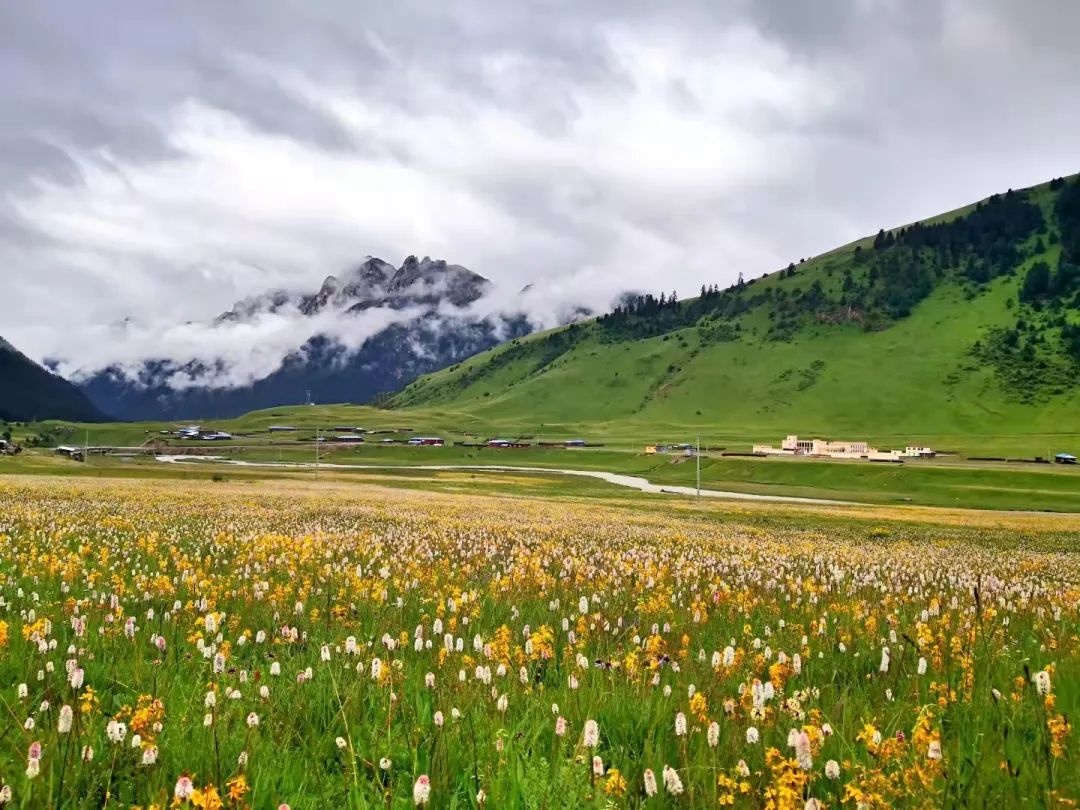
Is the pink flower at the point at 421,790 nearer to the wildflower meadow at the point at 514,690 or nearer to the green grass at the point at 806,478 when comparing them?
the wildflower meadow at the point at 514,690

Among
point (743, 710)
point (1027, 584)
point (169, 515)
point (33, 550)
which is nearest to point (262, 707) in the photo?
point (743, 710)

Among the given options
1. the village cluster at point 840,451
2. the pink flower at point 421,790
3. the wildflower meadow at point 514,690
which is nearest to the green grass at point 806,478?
the village cluster at point 840,451

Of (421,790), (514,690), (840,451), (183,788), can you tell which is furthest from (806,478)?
(183,788)

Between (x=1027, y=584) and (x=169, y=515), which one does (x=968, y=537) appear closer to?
(x=1027, y=584)

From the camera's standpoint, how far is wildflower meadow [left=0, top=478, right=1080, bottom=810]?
3.34 m

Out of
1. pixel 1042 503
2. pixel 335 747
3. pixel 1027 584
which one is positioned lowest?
pixel 1042 503

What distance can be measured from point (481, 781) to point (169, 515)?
19792 millimetres

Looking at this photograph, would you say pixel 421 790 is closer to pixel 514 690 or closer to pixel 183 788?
pixel 183 788

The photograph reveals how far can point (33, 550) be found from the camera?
33.8ft

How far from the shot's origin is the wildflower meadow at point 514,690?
3.34 m

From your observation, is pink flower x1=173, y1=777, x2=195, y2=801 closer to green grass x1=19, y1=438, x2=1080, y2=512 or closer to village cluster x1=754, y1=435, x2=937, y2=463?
green grass x1=19, y1=438, x2=1080, y2=512

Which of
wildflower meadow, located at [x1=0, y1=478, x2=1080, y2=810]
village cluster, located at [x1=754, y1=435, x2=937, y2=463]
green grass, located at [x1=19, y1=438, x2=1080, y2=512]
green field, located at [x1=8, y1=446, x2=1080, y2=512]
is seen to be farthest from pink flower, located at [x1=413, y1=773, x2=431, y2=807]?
village cluster, located at [x1=754, y1=435, x2=937, y2=463]

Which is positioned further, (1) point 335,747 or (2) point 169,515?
(2) point 169,515

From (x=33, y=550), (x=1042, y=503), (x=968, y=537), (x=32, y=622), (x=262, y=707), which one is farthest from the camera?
(x=1042, y=503)
